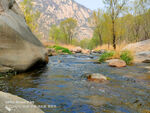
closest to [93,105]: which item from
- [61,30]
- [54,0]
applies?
[61,30]

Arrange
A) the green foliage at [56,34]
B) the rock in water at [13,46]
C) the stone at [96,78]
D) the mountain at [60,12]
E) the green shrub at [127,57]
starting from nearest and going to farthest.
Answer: the stone at [96,78], the rock in water at [13,46], the green shrub at [127,57], the green foliage at [56,34], the mountain at [60,12]

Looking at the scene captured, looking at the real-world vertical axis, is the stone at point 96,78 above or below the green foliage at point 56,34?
below

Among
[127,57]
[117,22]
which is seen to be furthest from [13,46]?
[117,22]

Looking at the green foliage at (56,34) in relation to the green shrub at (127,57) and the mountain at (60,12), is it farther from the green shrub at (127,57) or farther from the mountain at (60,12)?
the mountain at (60,12)

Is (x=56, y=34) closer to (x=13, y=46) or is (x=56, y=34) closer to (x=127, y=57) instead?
(x=127, y=57)

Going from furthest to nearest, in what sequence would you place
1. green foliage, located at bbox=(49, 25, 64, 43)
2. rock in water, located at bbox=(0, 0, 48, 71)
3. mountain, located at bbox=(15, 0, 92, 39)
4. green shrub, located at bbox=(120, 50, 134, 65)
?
1. mountain, located at bbox=(15, 0, 92, 39)
2. green foliage, located at bbox=(49, 25, 64, 43)
3. green shrub, located at bbox=(120, 50, 134, 65)
4. rock in water, located at bbox=(0, 0, 48, 71)

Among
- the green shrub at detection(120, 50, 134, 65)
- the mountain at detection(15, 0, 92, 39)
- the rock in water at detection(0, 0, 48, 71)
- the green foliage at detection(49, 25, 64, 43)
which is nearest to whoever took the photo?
the rock in water at detection(0, 0, 48, 71)

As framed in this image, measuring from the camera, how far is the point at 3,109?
1.29 meters

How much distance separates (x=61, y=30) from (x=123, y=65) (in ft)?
142

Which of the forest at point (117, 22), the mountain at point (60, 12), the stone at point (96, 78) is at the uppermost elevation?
the mountain at point (60, 12)

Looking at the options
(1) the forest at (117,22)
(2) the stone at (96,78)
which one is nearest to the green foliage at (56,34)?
(1) the forest at (117,22)

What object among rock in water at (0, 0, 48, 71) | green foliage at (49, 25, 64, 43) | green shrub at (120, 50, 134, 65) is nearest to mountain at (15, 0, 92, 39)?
green foliage at (49, 25, 64, 43)

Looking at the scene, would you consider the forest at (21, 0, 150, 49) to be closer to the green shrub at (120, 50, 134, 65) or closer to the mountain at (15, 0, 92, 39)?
the green shrub at (120, 50, 134, 65)

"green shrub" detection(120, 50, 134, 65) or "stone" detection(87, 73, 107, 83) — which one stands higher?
"green shrub" detection(120, 50, 134, 65)
